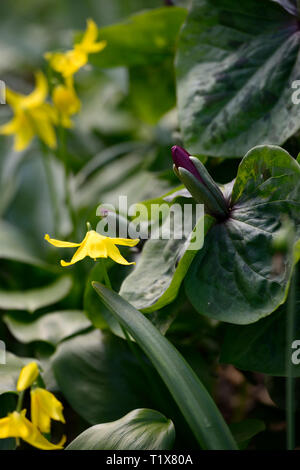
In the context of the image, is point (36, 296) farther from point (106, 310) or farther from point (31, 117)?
point (31, 117)

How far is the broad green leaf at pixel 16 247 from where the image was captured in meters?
1.23

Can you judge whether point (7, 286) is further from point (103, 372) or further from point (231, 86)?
point (231, 86)

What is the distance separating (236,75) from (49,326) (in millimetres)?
628

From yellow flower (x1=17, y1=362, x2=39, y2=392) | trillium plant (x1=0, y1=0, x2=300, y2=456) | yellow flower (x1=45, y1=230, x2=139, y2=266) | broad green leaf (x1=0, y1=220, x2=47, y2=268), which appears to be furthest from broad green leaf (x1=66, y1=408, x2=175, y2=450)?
broad green leaf (x1=0, y1=220, x2=47, y2=268)

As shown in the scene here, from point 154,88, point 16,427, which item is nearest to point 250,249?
point 16,427

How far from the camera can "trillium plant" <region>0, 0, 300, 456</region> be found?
2.40ft

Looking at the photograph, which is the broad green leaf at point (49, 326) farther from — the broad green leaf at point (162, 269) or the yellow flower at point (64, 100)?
the yellow flower at point (64, 100)

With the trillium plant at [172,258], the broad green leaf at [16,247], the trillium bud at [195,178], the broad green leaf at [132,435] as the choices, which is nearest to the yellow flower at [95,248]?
the trillium plant at [172,258]

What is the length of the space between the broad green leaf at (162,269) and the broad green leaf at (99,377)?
0.69 ft

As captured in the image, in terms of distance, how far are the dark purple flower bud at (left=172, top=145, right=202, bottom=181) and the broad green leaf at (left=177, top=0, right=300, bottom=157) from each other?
0.18 m

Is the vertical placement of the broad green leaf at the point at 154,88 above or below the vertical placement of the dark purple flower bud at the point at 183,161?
below

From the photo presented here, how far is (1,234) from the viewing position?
130 centimetres

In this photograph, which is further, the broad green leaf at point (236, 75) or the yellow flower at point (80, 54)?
the yellow flower at point (80, 54)

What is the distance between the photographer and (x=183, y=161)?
74 centimetres
